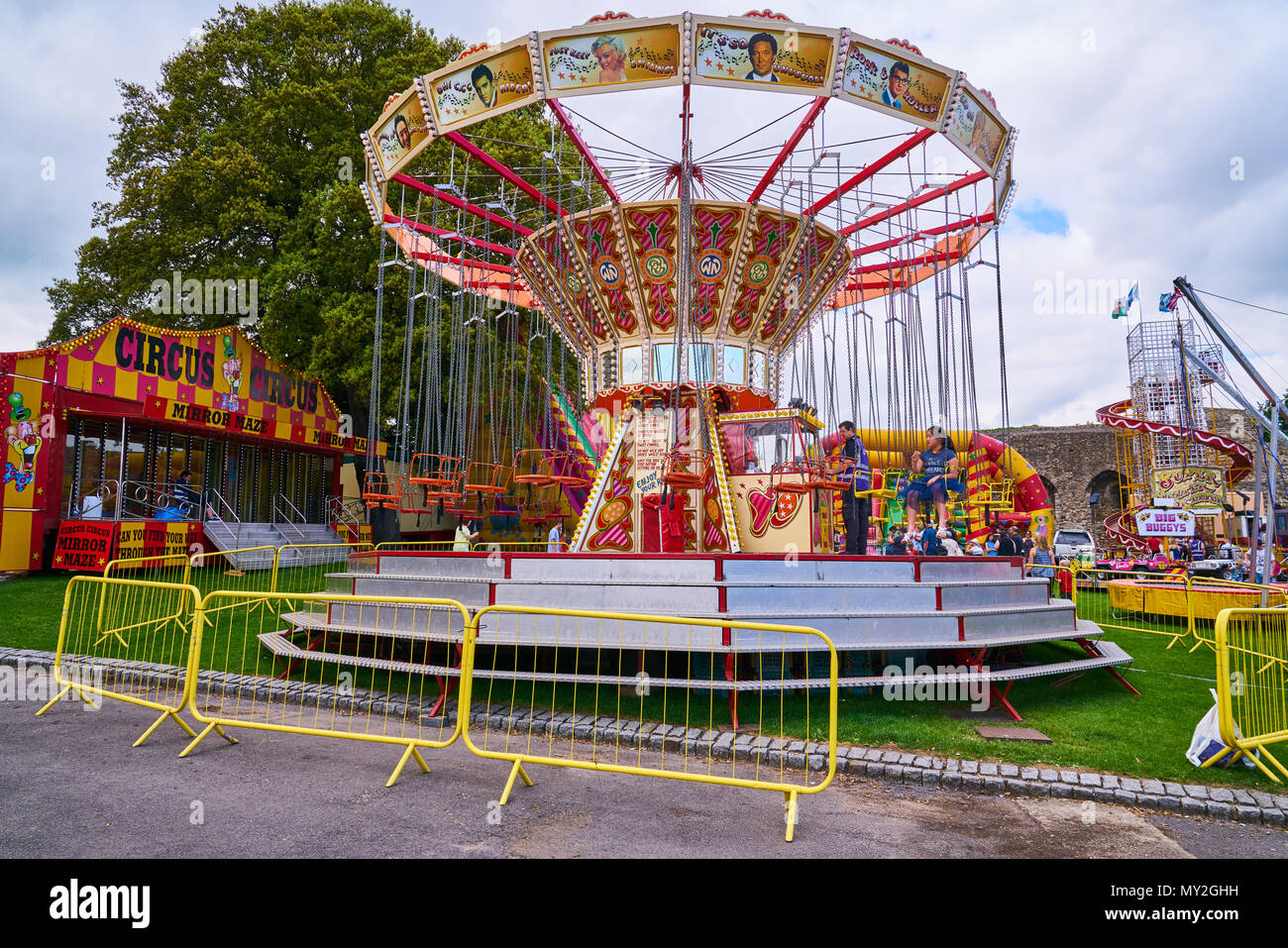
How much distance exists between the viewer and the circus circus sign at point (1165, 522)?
2353 centimetres

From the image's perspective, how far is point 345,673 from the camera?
773cm

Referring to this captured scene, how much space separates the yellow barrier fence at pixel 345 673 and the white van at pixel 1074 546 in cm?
2376

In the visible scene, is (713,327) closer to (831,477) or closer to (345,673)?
(831,477)

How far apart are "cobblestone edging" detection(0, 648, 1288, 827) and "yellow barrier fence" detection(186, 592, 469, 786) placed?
16 cm

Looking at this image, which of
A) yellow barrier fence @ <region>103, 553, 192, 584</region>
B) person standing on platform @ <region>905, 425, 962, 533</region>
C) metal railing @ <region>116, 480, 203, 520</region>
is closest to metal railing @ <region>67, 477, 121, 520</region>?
metal railing @ <region>116, 480, 203, 520</region>

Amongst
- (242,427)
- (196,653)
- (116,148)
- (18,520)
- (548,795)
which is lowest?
(548,795)

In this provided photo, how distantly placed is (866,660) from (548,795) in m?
3.96

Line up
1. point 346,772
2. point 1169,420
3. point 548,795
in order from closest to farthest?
point 548,795
point 346,772
point 1169,420

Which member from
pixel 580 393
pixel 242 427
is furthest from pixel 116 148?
pixel 580 393

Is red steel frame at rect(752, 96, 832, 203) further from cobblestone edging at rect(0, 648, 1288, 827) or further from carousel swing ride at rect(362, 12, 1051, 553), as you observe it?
cobblestone edging at rect(0, 648, 1288, 827)

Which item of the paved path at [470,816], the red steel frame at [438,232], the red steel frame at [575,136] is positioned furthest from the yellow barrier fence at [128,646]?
the red steel frame at [575,136]

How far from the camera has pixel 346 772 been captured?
503 centimetres
